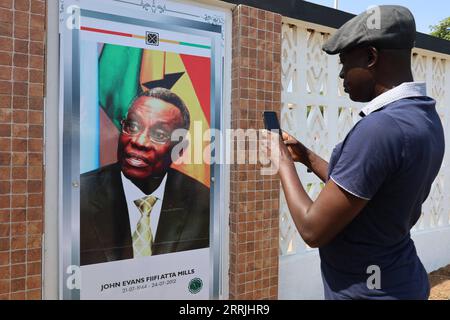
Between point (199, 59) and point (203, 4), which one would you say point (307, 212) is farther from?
point (203, 4)

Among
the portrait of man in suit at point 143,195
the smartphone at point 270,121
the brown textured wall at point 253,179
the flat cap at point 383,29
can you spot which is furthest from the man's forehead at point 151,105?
the flat cap at point 383,29

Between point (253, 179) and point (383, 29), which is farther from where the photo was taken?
point (253, 179)

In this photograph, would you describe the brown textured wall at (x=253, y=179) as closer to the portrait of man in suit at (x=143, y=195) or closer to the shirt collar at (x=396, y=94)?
the portrait of man in suit at (x=143, y=195)

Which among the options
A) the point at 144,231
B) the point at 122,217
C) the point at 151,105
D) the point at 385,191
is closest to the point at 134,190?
the point at 122,217

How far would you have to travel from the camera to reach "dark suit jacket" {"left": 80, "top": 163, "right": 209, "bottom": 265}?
2584 millimetres

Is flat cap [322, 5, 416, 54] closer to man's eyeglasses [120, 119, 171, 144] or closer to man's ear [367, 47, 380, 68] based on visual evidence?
man's ear [367, 47, 380, 68]

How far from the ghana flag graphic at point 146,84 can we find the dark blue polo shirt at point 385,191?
173 cm

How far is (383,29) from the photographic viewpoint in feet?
4.15

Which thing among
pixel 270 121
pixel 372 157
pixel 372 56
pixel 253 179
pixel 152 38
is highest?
pixel 152 38

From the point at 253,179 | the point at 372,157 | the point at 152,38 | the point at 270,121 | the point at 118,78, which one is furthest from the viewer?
the point at 253,179

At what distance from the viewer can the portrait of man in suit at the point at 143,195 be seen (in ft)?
8.59

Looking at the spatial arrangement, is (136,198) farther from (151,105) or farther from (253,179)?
(253,179)

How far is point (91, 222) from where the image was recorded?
2592 millimetres

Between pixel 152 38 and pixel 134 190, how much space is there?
3.62 ft
